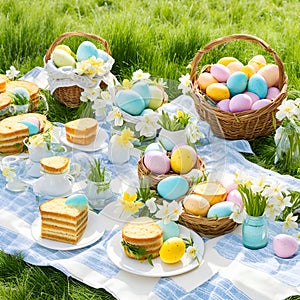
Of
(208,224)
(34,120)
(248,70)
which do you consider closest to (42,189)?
(34,120)

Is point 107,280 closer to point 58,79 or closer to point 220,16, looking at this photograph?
point 58,79

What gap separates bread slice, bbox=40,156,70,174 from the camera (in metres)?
2.90

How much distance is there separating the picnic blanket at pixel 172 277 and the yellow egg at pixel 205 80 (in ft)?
1.43

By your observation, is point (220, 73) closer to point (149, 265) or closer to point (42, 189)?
point (42, 189)

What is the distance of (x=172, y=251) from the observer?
8.25 ft

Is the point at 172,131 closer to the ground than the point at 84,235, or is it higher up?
higher up

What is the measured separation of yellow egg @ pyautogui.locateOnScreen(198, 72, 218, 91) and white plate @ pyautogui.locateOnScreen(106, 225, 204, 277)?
102 centimetres

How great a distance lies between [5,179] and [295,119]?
124 centimetres

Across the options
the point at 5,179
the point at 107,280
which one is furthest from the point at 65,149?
the point at 107,280

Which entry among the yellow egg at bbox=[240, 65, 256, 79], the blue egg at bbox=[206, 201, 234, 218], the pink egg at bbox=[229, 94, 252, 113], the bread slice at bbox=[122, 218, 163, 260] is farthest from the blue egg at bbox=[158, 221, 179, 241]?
the yellow egg at bbox=[240, 65, 256, 79]

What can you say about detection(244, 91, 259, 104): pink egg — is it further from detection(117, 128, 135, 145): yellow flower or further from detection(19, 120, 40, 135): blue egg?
detection(19, 120, 40, 135): blue egg

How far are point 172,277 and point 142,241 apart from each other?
0.16 meters

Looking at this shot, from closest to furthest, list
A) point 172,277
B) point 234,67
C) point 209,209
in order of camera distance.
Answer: point 172,277, point 209,209, point 234,67

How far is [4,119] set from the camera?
3340 mm
